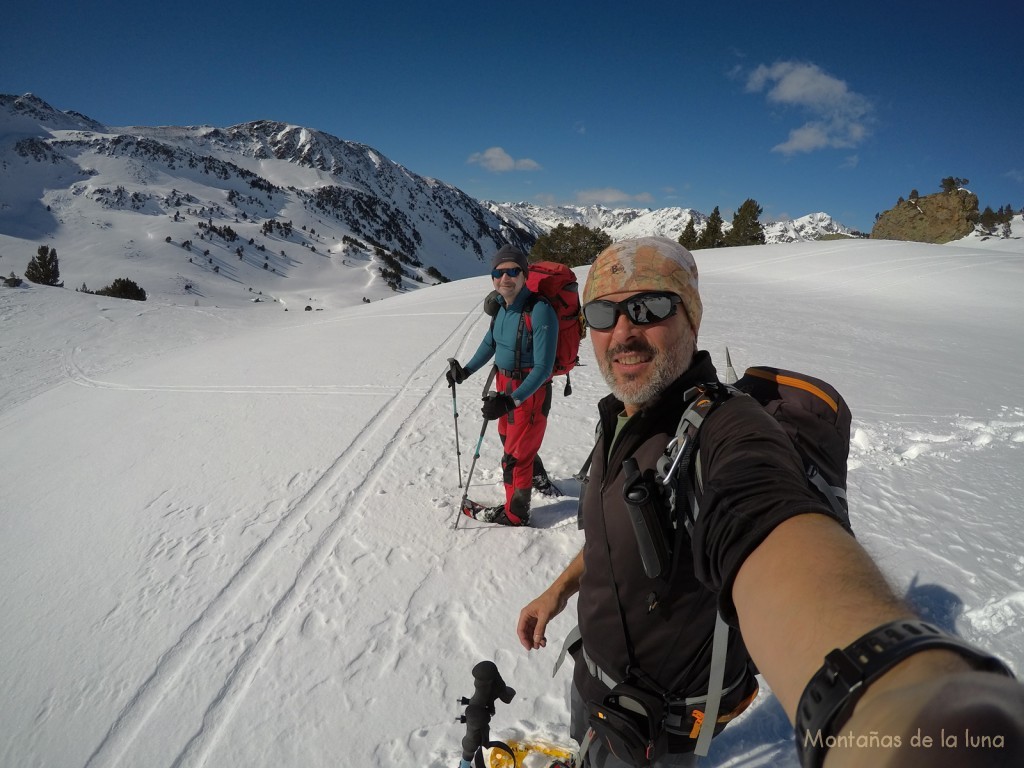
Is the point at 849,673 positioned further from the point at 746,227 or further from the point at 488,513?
the point at 746,227

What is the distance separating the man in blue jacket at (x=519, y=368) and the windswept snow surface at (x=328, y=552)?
0.37 metres

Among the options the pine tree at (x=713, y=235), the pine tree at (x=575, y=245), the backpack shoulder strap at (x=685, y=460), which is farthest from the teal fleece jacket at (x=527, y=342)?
the pine tree at (x=713, y=235)

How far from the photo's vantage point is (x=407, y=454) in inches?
208

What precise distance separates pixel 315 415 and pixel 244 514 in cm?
262

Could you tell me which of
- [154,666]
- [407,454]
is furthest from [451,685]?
[407,454]

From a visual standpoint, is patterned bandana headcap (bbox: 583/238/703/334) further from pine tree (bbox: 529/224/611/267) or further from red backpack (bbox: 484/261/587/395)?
pine tree (bbox: 529/224/611/267)

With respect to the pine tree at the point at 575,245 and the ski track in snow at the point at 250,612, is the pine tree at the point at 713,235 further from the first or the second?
the ski track in snow at the point at 250,612

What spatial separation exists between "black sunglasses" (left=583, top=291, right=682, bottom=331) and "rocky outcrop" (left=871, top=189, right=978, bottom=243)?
166ft

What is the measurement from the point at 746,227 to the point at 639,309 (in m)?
45.9

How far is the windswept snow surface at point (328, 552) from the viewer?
241cm

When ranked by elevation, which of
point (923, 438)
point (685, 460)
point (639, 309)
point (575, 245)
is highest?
point (575, 245)

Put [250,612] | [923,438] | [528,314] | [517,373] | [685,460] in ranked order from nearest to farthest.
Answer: [685,460] → [250,612] → [528,314] → [517,373] → [923,438]

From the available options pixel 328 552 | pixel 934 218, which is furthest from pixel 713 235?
pixel 328 552

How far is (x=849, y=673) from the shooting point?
71 centimetres
